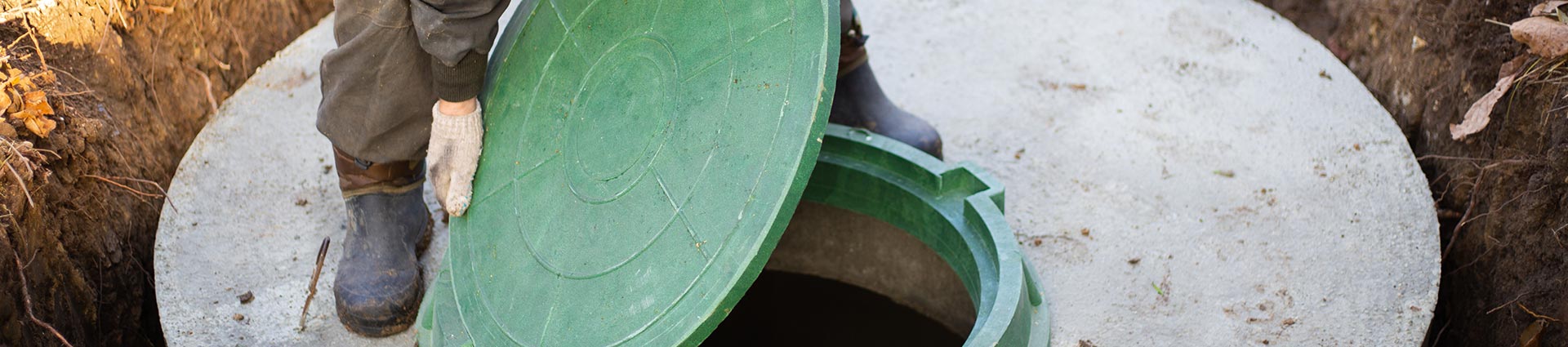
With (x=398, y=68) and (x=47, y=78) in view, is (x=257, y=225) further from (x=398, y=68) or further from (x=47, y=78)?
(x=398, y=68)

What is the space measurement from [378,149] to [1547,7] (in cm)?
236

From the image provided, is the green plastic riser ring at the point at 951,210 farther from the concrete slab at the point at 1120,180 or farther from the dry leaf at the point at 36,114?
the dry leaf at the point at 36,114

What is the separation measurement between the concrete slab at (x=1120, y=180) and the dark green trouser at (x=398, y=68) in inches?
14.1

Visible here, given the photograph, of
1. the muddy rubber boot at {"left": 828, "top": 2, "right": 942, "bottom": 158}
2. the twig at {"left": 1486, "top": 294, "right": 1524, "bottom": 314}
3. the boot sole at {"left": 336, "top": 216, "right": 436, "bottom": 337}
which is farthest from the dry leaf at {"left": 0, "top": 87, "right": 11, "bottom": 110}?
the twig at {"left": 1486, "top": 294, "right": 1524, "bottom": 314}

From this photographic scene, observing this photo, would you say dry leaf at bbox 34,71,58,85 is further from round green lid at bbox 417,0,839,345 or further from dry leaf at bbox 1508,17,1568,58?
dry leaf at bbox 1508,17,1568,58

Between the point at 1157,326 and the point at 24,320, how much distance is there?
83.9 inches

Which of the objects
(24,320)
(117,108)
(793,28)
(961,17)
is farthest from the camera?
(961,17)

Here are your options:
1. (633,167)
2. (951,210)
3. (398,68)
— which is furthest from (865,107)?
(398,68)

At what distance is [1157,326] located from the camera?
229 cm

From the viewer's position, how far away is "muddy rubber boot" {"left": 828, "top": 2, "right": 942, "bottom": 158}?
109 inches

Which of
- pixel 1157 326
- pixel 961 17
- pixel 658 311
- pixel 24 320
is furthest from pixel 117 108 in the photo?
pixel 1157 326

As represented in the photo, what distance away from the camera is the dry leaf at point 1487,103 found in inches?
97.8

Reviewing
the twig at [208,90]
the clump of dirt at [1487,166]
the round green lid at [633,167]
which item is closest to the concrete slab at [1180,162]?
the clump of dirt at [1487,166]

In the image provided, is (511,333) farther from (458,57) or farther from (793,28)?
(793,28)
